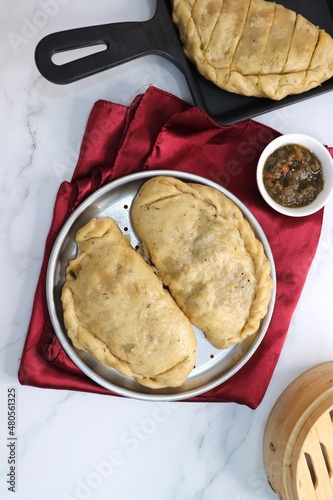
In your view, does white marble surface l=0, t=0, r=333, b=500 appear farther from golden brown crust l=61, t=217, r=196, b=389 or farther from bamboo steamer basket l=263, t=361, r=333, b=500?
golden brown crust l=61, t=217, r=196, b=389

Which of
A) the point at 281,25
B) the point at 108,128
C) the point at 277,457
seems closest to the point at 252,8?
the point at 281,25

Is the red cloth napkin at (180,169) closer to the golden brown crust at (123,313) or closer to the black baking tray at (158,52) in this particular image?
the black baking tray at (158,52)

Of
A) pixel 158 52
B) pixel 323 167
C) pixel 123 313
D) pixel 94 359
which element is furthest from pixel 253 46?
pixel 94 359

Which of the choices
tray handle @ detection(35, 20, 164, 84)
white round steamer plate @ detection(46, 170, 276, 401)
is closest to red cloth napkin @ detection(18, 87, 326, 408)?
white round steamer plate @ detection(46, 170, 276, 401)

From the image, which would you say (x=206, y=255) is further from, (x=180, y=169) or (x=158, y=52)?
(x=158, y=52)

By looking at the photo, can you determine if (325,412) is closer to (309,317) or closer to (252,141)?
(309,317)
